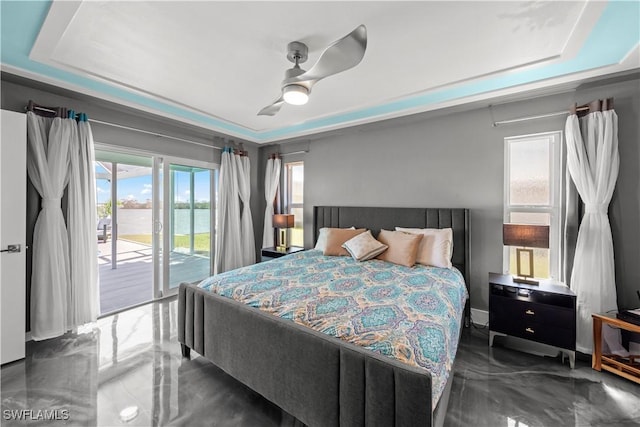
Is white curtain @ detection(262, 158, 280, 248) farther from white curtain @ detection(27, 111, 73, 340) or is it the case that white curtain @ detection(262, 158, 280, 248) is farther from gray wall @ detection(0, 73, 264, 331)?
white curtain @ detection(27, 111, 73, 340)

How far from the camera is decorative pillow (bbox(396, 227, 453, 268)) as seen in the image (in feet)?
9.80

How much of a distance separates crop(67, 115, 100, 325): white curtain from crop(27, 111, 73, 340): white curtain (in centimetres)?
7

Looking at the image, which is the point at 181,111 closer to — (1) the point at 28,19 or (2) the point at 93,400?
(1) the point at 28,19

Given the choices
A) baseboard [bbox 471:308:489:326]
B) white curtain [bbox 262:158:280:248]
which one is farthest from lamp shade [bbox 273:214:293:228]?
baseboard [bbox 471:308:489:326]

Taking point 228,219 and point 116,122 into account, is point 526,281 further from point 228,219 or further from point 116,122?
point 116,122

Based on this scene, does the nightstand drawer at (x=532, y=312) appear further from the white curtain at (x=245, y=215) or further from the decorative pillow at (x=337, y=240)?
the white curtain at (x=245, y=215)

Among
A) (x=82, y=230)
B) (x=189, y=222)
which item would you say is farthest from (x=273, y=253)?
(x=82, y=230)

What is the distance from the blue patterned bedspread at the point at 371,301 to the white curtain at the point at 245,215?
2.01 meters

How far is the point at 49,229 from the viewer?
2.75m

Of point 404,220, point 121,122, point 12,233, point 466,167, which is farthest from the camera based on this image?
point 404,220

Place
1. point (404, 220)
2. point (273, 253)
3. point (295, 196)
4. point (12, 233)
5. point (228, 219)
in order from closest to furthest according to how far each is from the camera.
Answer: point (12, 233), point (404, 220), point (273, 253), point (228, 219), point (295, 196)

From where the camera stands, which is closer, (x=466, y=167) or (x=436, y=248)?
(x=436, y=248)

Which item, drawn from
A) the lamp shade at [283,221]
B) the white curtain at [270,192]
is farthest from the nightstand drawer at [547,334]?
the white curtain at [270,192]

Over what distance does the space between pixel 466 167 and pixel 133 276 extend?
19.2ft
